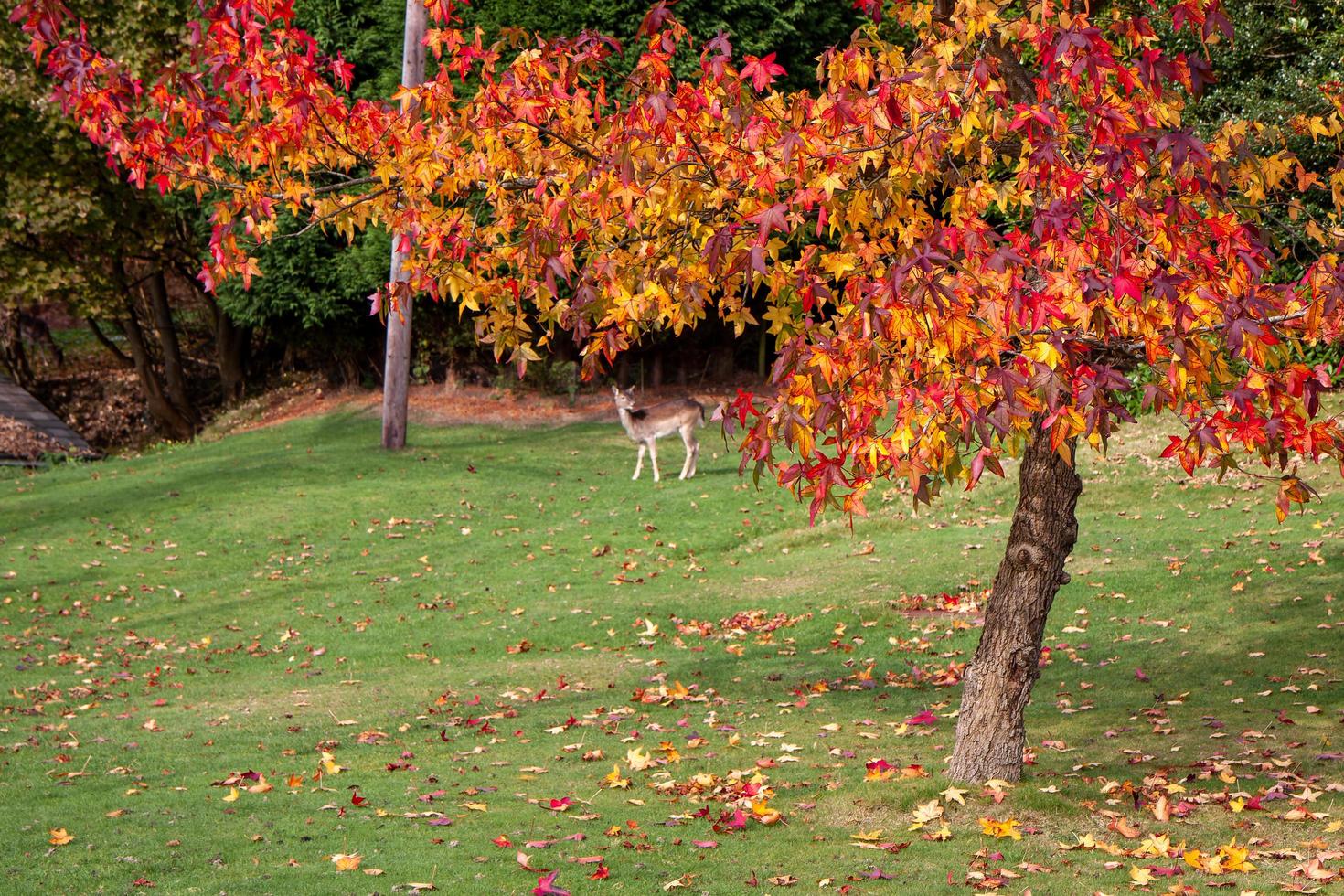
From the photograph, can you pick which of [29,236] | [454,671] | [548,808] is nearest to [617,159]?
[548,808]

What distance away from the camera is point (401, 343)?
26.5 m

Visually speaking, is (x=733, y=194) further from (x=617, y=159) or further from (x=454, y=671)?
(x=454, y=671)

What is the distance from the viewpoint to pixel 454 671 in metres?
13.8

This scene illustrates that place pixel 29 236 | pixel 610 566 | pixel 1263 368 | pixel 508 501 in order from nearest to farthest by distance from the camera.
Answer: pixel 1263 368 < pixel 610 566 < pixel 508 501 < pixel 29 236

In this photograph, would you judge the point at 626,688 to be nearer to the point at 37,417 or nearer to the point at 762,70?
the point at 762,70

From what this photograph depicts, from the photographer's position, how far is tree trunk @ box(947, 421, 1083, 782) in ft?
27.4

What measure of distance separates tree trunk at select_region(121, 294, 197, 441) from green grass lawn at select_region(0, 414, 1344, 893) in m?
12.7

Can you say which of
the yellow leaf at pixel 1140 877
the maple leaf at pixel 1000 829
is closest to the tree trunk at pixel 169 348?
the maple leaf at pixel 1000 829

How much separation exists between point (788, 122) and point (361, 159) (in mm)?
3298

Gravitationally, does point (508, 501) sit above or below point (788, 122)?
below

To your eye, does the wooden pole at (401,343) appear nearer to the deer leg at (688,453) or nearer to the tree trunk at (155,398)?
the deer leg at (688,453)

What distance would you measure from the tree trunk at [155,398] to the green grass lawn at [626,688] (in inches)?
501

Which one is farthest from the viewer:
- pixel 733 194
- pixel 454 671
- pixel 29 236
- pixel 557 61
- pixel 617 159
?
pixel 29 236

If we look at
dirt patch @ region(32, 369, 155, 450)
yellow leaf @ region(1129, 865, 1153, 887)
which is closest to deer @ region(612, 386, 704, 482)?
yellow leaf @ region(1129, 865, 1153, 887)
